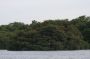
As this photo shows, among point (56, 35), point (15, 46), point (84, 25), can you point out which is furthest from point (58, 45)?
point (84, 25)

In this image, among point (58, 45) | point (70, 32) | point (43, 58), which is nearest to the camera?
point (43, 58)

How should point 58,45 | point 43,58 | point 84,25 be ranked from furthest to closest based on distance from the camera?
point 84,25 → point 58,45 → point 43,58

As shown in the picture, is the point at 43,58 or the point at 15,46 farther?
the point at 15,46

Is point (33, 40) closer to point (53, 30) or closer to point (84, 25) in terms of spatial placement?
point (53, 30)

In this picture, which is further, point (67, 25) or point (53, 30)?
point (67, 25)

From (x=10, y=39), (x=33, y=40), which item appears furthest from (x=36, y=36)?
(x=10, y=39)

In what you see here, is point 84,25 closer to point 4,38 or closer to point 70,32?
point 70,32

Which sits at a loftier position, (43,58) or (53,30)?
(53,30)

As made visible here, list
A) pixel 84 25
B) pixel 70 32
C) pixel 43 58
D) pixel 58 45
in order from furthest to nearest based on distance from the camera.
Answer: pixel 84 25 < pixel 70 32 < pixel 58 45 < pixel 43 58

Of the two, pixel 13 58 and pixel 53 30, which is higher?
pixel 53 30

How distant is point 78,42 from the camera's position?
46094 mm

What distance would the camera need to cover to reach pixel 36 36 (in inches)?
1805

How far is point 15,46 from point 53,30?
15.8ft

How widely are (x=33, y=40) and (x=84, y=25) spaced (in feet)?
31.4
